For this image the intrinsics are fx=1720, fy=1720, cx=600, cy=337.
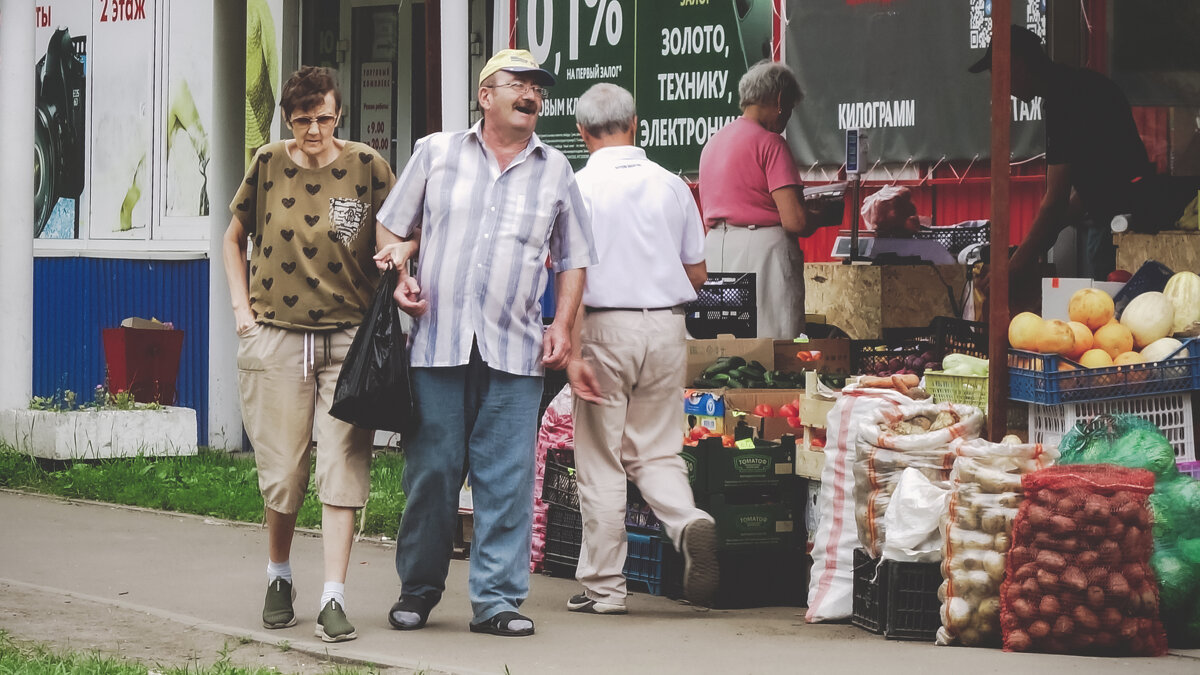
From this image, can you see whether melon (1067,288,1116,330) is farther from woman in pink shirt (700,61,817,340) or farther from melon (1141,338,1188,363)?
woman in pink shirt (700,61,817,340)

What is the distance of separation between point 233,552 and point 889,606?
3687 millimetres

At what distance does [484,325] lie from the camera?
6.28 metres

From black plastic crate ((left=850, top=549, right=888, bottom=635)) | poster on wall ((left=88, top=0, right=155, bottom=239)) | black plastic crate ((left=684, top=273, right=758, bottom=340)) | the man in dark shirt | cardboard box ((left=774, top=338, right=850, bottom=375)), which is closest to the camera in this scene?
black plastic crate ((left=850, top=549, right=888, bottom=635))

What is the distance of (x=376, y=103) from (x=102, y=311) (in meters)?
3.02

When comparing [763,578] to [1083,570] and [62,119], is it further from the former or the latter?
[62,119]

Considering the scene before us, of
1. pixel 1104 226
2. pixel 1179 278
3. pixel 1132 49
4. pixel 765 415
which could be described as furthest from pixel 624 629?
pixel 1132 49

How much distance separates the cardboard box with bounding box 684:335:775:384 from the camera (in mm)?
8547

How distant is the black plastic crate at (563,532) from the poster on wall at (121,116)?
278 inches

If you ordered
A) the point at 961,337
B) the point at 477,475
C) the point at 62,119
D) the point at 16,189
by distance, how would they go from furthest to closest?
the point at 62,119 < the point at 16,189 < the point at 961,337 < the point at 477,475

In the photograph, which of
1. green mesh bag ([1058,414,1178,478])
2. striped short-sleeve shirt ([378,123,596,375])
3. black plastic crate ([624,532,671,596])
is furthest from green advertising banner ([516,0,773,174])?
green mesh bag ([1058,414,1178,478])

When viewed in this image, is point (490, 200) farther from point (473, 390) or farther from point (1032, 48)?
point (1032, 48)

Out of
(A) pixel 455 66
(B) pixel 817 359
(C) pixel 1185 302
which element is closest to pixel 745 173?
(B) pixel 817 359

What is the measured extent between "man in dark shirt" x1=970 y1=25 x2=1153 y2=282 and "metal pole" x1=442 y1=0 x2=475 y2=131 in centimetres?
271

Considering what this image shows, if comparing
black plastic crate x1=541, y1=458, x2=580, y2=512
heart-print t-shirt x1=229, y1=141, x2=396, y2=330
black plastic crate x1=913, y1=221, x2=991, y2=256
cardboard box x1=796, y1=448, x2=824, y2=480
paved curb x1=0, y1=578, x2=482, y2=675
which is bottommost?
paved curb x1=0, y1=578, x2=482, y2=675
